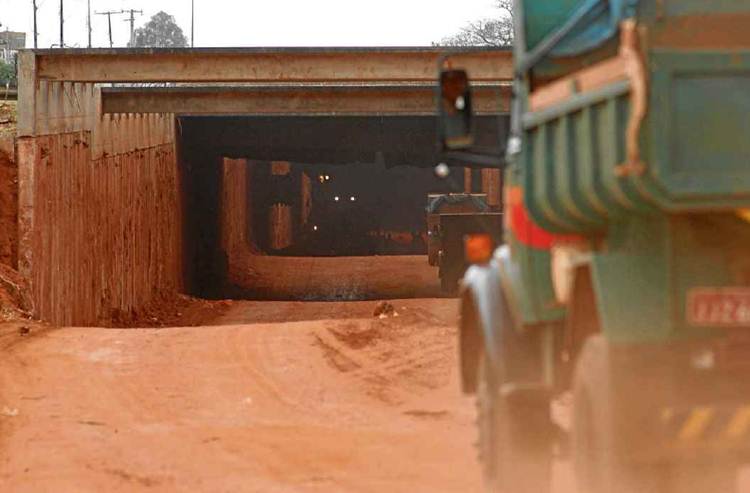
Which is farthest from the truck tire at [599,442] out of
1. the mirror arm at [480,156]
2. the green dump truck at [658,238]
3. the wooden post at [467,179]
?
the wooden post at [467,179]

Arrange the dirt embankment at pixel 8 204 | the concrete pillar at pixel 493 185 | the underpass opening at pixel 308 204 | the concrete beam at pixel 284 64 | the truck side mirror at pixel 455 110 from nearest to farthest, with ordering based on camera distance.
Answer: the truck side mirror at pixel 455 110 < the dirt embankment at pixel 8 204 < the concrete beam at pixel 284 64 < the underpass opening at pixel 308 204 < the concrete pillar at pixel 493 185

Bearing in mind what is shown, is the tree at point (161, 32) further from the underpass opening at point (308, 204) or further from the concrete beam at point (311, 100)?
the concrete beam at point (311, 100)

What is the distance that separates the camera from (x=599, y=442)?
6.30 m

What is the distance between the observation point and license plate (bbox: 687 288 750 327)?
6082 mm

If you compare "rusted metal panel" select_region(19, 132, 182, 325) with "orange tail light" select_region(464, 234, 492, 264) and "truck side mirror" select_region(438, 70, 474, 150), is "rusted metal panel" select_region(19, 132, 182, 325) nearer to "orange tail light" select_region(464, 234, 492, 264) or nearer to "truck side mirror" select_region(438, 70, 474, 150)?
"orange tail light" select_region(464, 234, 492, 264)

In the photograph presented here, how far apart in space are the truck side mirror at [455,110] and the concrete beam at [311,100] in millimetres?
29067

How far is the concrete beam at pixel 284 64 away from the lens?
33969 mm

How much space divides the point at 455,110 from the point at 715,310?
2.70m

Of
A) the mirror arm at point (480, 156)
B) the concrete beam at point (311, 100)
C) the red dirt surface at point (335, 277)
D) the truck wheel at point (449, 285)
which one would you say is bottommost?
the red dirt surface at point (335, 277)

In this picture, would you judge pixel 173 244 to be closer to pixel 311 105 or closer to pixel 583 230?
pixel 311 105

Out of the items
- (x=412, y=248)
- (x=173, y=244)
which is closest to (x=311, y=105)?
(x=173, y=244)

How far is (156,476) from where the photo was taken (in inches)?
504

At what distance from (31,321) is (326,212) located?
53.0 m

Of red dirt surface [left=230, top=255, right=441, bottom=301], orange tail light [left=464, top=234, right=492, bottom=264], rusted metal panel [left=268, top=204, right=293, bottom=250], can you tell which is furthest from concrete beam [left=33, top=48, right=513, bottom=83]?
rusted metal panel [left=268, top=204, right=293, bottom=250]
